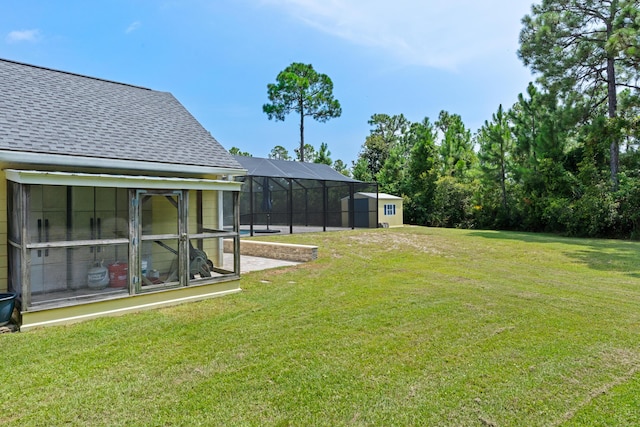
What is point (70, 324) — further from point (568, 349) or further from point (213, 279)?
point (568, 349)

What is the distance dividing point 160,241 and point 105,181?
1.05 m

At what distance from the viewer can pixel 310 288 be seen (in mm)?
5816

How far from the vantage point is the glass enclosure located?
13.3 feet

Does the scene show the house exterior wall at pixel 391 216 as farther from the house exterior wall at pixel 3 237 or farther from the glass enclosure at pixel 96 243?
the house exterior wall at pixel 3 237

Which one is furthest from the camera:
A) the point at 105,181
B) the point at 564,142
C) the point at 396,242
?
the point at 564,142

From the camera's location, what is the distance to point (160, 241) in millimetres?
4891

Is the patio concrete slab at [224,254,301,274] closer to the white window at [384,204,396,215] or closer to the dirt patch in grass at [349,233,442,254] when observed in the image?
the dirt patch in grass at [349,233,442,254]

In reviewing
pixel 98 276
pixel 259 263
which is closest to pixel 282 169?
pixel 259 263

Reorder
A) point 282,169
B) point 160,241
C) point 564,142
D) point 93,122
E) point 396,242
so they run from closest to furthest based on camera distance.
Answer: point 160,241, point 93,122, point 396,242, point 564,142, point 282,169

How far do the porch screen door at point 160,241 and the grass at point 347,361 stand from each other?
1.53 feet

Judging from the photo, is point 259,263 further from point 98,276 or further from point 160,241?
point 98,276

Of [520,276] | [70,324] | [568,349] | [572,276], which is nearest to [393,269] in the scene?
[520,276]

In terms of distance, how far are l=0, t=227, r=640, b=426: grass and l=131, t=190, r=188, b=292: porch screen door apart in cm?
47

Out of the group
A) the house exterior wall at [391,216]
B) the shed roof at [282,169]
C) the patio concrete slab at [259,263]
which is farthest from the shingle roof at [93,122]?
the house exterior wall at [391,216]
